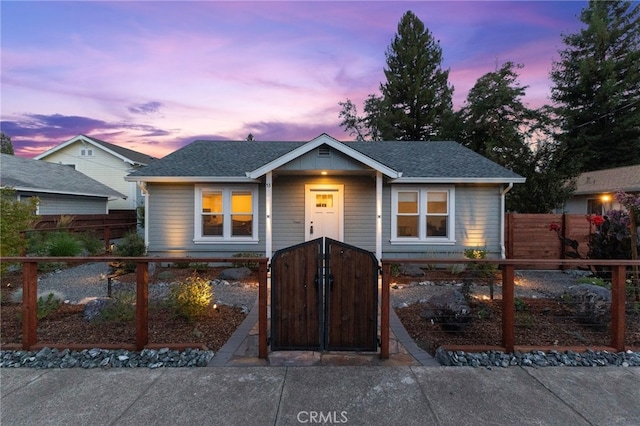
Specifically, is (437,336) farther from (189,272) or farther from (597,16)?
(597,16)

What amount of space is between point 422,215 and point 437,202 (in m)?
0.65

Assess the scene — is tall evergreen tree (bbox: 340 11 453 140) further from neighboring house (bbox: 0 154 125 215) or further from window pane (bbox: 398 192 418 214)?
neighboring house (bbox: 0 154 125 215)

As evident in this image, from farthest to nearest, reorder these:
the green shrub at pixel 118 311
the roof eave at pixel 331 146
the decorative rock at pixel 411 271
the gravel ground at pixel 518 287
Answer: the decorative rock at pixel 411 271 → the roof eave at pixel 331 146 → the gravel ground at pixel 518 287 → the green shrub at pixel 118 311

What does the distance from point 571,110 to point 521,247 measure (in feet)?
63.0

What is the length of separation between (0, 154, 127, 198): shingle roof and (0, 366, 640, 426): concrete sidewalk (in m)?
14.4

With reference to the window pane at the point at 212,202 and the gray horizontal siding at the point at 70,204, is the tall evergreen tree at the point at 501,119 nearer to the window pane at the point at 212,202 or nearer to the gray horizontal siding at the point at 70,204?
the window pane at the point at 212,202

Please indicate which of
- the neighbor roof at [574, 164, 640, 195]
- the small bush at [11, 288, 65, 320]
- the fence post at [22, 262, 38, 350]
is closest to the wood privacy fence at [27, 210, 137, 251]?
the small bush at [11, 288, 65, 320]

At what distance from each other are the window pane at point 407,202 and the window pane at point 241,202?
15.4ft

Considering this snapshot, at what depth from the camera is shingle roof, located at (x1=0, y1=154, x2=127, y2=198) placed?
1369cm

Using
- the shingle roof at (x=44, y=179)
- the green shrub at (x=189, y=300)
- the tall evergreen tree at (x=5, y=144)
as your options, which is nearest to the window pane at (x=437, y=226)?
the green shrub at (x=189, y=300)

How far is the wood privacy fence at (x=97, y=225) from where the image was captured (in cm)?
1223

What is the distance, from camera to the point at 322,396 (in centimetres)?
279

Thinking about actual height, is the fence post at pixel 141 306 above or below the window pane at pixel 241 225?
below

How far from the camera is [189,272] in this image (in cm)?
823
